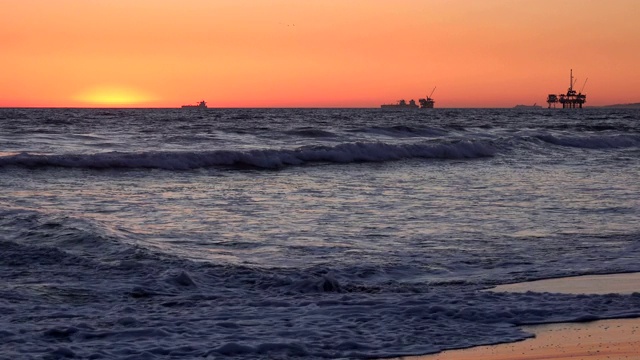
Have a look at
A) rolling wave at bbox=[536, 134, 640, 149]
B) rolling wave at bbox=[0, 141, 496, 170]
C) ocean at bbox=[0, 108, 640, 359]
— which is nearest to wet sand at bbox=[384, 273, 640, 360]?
ocean at bbox=[0, 108, 640, 359]

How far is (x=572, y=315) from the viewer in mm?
7277

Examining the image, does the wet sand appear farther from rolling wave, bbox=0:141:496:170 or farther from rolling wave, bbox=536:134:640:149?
rolling wave, bbox=536:134:640:149

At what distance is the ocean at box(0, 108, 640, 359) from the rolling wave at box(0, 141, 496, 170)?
1044mm

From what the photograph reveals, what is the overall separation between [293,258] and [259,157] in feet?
51.1

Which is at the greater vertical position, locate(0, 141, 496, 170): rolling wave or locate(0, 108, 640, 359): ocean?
locate(0, 141, 496, 170): rolling wave

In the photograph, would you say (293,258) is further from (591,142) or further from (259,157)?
(591,142)

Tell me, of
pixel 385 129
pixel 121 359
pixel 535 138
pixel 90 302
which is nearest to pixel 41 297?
pixel 90 302

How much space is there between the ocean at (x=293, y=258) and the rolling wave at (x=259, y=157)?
3.43 feet

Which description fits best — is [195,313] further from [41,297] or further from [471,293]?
[471,293]

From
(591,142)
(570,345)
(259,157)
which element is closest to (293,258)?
(570,345)

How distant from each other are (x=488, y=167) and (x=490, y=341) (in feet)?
61.4

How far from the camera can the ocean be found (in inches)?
267

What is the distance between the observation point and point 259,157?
997 inches

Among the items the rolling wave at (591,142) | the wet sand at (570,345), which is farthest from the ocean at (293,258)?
the rolling wave at (591,142)
